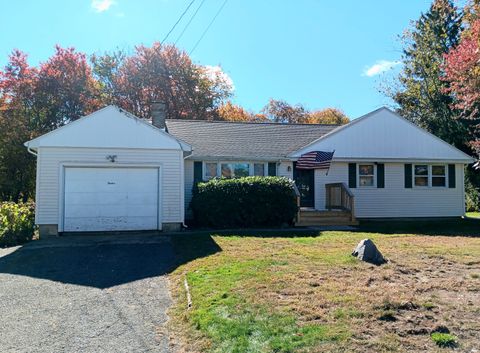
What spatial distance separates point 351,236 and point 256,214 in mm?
3541

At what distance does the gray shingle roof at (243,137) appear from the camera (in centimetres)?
1719

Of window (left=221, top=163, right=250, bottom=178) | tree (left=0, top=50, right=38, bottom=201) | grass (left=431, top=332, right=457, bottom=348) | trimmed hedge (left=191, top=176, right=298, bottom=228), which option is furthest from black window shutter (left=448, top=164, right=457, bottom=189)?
tree (left=0, top=50, right=38, bottom=201)

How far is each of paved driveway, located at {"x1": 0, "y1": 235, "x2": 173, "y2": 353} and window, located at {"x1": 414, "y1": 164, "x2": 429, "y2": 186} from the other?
12.2 m

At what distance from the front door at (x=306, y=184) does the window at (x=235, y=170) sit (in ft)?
6.96

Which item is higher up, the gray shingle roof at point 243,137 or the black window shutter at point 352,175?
the gray shingle roof at point 243,137

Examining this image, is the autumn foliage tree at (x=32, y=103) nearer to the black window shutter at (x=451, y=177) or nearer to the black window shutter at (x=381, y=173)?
the black window shutter at (x=381, y=173)

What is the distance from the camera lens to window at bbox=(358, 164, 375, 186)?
18266 millimetres

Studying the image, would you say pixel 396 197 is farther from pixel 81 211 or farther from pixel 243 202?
pixel 81 211

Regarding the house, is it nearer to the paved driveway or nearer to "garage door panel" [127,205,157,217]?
"garage door panel" [127,205,157,217]

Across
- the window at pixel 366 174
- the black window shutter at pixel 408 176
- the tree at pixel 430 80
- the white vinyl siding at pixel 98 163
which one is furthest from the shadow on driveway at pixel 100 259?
the tree at pixel 430 80

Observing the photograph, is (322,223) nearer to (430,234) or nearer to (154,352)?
(430,234)

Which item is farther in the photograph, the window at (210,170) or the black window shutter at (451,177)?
the black window shutter at (451,177)

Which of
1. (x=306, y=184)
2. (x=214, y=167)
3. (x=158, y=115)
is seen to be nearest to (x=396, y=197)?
(x=306, y=184)

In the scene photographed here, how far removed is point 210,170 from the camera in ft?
55.6
